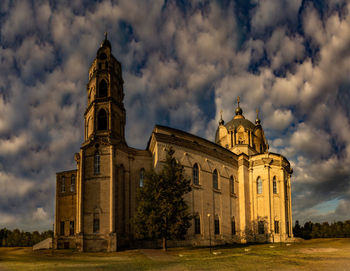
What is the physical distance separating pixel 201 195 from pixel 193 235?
5426 mm

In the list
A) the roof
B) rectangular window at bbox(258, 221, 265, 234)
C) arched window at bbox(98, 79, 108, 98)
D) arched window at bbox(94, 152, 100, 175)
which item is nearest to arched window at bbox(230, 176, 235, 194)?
the roof

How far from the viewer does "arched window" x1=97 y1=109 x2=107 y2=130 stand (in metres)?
39.8

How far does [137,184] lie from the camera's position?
128ft

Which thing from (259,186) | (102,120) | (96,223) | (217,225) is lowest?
Result: (217,225)

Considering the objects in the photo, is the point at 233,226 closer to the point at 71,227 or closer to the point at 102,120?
the point at 71,227

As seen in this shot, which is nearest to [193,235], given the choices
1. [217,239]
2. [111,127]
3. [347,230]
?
[217,239]

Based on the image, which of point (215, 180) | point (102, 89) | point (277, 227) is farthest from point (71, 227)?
point (277, 227)

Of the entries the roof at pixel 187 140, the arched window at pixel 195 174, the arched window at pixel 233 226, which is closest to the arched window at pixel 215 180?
the roof at pixel 187 140

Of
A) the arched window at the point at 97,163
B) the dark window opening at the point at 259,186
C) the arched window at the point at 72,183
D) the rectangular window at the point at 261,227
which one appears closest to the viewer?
the arched window at the point at 97,163

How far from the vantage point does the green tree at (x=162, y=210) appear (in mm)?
31297

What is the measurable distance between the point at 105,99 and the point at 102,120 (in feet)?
9.00

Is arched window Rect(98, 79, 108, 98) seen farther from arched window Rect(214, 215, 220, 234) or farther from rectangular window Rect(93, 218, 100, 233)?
arched window Rect(214, 215, 220, 234)

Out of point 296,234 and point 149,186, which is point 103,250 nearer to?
point 149,186

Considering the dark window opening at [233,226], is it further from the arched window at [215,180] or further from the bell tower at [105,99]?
the bell tower at [105,99]
